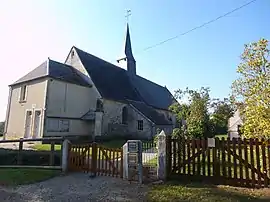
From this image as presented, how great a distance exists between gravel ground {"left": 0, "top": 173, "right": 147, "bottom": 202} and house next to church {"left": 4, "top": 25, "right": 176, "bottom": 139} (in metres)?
13.2

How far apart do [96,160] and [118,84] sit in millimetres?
20982

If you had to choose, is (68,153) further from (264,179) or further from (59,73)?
(59,73)

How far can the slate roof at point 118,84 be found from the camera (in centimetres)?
2589

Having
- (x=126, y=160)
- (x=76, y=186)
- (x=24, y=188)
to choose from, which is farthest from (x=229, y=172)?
(x=24, y=188)

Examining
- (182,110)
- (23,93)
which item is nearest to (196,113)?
(182,110)

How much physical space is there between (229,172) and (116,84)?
23.0m

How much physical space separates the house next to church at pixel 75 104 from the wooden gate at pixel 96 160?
1149cm

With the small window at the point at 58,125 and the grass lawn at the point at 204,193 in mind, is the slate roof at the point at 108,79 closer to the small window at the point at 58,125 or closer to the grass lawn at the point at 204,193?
the small window at the point at 58,125

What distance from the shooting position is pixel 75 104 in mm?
23344

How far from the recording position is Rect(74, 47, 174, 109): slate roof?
2589 centimetres

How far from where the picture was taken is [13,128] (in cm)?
2288

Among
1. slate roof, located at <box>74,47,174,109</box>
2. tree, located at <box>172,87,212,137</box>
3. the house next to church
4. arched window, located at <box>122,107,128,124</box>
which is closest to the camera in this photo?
tree, located at <box>172,87,212,137</box>

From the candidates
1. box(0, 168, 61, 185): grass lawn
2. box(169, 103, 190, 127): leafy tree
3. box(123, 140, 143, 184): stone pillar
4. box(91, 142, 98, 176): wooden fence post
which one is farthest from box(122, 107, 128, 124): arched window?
box(123, 140, 143, 184): stone pillar

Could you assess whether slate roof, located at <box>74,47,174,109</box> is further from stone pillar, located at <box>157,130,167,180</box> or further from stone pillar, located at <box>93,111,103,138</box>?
stone pillar, located at <box>157,130,167,180</box>
